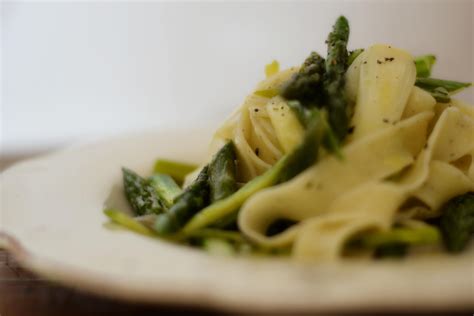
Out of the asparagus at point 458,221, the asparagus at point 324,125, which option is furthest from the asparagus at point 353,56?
the asparagus at point 458,221

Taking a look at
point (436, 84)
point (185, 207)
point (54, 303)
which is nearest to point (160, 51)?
point (436, 84)

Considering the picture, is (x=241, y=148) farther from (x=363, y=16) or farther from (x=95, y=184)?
(x=363, y=16)

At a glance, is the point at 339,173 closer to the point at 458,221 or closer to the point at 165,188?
the point at 458,221

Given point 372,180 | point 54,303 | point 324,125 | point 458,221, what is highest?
point 324,125

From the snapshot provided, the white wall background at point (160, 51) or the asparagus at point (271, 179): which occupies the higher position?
the white wall background at point (160, 51)

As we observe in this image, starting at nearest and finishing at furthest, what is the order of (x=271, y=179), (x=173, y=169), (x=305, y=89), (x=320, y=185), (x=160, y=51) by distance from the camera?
(x=320, y=185), (x=271, y=179), (x=305, y=89), (x=173, y=169), (x=160, y=51)

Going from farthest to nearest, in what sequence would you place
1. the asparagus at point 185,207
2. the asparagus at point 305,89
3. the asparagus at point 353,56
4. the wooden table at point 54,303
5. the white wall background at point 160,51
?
the white wall background at point 160,51, the asparagus at point 353,56, the asparagus at point 305,89, the asparagus at point 185,207, the wooden table at point 54,303

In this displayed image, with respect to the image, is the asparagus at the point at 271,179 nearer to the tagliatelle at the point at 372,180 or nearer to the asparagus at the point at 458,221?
the tagliatelle at the point at 372,180
